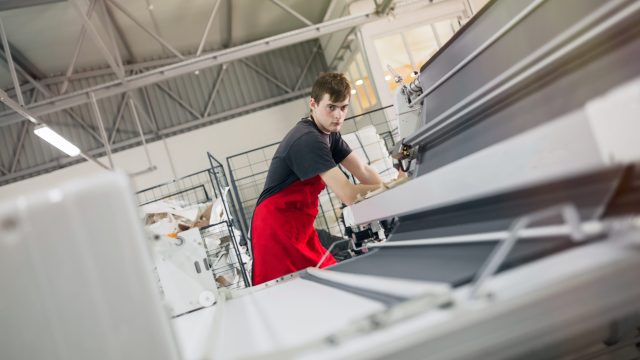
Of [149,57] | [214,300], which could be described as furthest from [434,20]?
[214,300]

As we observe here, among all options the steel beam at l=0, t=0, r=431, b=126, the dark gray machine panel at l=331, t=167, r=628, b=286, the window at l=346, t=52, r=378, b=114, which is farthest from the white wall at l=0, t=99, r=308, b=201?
the dark gray machine panel at l=331, t=167, r=628, b=286

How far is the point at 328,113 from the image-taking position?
198 cm

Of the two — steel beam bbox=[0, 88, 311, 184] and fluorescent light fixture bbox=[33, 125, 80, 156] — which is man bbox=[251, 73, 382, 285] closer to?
fluorescent light fixture bbox=[33, 125, 80, 156]

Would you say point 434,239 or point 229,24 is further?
point 229,24

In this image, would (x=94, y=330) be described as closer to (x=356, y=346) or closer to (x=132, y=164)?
(x=356, y=346)

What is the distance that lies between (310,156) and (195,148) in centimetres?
704

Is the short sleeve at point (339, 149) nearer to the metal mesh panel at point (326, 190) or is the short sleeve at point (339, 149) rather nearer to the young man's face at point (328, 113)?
the young man's face at point (328, 113)

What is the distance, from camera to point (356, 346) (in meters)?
0.51

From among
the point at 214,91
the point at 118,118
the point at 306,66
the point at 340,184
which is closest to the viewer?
the point at 340,184

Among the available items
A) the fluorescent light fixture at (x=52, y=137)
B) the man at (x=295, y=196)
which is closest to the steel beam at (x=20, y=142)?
the fluorescent light fixture at (x=52, y=137)

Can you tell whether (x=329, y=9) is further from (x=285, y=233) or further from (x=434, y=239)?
(x=434, y=239)

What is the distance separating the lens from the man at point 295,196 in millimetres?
1913

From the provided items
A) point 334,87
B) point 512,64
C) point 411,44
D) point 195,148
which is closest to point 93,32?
point 334,87

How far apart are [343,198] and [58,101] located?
5154mm
